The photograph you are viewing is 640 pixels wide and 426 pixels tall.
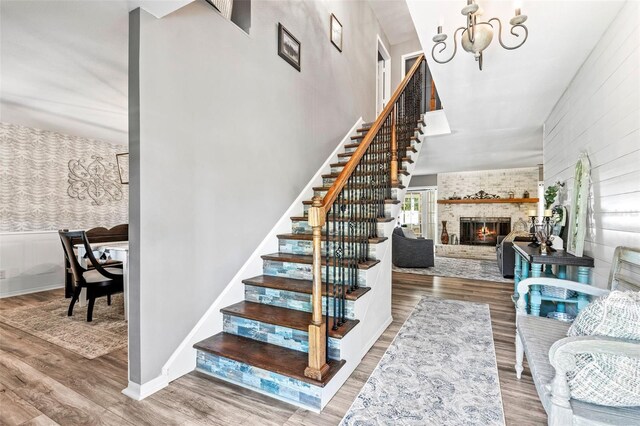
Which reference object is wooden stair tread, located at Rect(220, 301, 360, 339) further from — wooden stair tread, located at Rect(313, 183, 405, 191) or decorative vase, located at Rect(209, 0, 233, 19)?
decorative vase, located at Rect(209, 0, 233, 19)

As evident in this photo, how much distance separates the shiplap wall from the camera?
1.71 meters

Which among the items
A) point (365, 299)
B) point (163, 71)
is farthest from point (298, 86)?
point (365, 299)

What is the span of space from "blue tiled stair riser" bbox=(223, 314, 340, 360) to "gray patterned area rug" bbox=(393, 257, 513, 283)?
3.95 m

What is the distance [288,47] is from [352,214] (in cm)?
216

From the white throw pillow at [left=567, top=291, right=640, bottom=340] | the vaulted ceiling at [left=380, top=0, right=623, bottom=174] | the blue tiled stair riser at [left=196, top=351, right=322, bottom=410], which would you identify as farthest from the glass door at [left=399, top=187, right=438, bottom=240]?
the white throw pillow at [left=567, top=291, right=640, bottom=340]

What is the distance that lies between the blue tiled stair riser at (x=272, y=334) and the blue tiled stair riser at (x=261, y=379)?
0.87ft

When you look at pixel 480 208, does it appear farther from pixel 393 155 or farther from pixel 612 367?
pixel 612 367

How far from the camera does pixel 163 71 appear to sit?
1977mm

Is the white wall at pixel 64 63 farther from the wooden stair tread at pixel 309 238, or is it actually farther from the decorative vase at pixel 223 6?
the wooden stair tread at pixel 309 238

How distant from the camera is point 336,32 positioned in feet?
14.5

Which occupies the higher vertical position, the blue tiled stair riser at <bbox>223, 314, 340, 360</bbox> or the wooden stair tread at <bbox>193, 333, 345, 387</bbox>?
the blue tiled stair riser at <bbox>223, 314, 340, 360</bbox>

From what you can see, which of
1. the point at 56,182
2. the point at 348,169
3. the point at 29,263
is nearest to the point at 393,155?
the point at 348,169

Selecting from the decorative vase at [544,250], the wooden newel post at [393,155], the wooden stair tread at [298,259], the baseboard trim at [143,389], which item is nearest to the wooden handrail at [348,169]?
the wooden newel post at [393,155]

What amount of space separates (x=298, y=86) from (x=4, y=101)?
3462 millimetres
